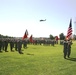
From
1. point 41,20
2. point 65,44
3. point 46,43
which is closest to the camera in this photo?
point 65,44

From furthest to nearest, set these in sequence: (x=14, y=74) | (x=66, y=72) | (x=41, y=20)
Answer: (x=41, y=20), (x=66, y=72), (x=14, y=74)

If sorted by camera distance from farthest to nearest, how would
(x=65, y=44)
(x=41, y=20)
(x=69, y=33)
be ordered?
(x=41, y=20), (x=69, y=33), (x=65, y=44)

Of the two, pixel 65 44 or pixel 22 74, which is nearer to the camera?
pixel 22 74

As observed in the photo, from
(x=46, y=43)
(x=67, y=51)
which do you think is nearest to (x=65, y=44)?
(x=67, y=51)

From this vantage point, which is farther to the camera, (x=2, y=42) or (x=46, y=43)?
(x=46, y=43)

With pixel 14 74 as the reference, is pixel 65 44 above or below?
above

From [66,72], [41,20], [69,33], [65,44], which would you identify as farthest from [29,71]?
[41,20]

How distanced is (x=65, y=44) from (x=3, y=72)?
10.8 meters

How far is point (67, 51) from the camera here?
2442 centimetres

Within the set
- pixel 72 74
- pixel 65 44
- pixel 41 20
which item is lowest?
pixel 72 74

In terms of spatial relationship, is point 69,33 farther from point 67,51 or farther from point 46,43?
point 46,43

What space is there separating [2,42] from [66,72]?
2157 centimetres

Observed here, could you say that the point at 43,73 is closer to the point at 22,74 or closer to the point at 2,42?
the point at 22,74

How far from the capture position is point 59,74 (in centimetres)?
1377
